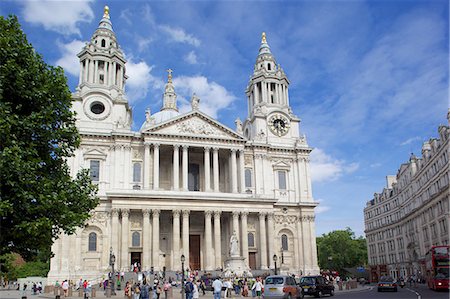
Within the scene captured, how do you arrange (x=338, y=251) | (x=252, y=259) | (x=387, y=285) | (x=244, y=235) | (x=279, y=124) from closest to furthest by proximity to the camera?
(x=387, y=285) → (x=244, y=235) → (x=252, y=259) → (x=279, y=124) → (x=338, y=251)

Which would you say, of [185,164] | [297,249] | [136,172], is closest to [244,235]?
[297,249]

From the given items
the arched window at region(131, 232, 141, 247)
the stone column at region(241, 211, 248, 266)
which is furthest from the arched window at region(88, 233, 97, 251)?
the stone column at region(241, 211, 248, 266)

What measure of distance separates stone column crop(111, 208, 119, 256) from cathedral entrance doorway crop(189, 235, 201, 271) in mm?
9328

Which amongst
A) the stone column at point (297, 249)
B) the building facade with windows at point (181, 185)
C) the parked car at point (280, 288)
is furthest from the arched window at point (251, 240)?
the parked car at point (280, 288)

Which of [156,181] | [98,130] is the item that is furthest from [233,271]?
[98,130]

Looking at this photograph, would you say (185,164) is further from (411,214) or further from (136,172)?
(411,214)

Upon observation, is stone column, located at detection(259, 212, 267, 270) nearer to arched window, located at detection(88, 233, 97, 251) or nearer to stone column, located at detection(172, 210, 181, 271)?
stone column, located at detection(172, 210, 181, 271)

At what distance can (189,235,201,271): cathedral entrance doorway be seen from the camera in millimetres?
49531

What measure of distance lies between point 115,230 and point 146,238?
3298 millimetres

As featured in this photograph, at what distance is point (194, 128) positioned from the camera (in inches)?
2045

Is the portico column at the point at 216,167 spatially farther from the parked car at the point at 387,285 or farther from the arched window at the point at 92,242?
the parked car at the point at 387,285

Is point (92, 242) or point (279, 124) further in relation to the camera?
point (279, 124)

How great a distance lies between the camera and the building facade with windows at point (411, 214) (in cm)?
5713

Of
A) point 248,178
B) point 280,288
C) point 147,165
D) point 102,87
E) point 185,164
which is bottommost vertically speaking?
point 280,288
